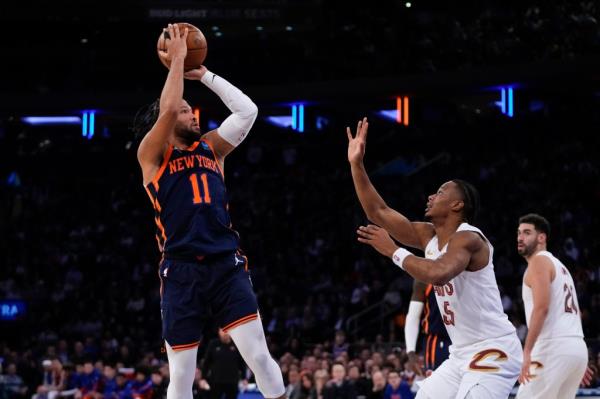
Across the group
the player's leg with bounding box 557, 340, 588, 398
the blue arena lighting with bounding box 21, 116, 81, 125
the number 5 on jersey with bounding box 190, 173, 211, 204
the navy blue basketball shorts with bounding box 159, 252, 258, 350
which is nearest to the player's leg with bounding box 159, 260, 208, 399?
the navy blue basketball shorts with bounding box 159, 252, 258, 350

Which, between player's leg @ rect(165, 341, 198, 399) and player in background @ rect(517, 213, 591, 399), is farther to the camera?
player in background @ rect(517, 213, 591, 399)

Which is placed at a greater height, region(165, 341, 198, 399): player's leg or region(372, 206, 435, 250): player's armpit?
region(372, 206, 435, 250): player's armpit

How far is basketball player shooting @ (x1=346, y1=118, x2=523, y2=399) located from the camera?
542 cm

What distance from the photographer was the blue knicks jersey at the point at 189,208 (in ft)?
18.1

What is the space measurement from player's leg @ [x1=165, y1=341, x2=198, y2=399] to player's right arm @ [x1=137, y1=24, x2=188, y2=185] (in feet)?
3.40

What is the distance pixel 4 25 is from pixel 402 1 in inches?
414

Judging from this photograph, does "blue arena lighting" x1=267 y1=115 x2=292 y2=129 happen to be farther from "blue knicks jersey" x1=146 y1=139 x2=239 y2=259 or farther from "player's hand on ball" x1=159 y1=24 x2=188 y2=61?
"blue knicks jersey" x1=146 y1=139 x2=239 y2=259

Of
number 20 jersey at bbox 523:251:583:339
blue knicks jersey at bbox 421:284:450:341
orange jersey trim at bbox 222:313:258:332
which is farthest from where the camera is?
blue knicks jersey at bbox 421:284:450:341

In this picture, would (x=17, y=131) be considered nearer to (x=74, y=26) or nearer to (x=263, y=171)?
(x=74, y=26)

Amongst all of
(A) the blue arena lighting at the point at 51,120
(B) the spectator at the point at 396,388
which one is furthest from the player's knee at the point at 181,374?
(A) the blue arena lighting at the point at 51,120

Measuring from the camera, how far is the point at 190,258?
5.50 m

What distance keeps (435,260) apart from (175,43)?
6.59 feet

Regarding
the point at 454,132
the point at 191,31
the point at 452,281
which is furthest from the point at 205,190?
the point at 454,132

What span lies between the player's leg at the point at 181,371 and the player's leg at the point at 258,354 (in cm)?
28
